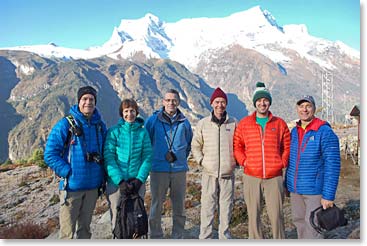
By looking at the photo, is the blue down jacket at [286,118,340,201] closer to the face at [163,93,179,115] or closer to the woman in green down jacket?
the face at [163,93,179,115]

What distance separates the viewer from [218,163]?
207 inches

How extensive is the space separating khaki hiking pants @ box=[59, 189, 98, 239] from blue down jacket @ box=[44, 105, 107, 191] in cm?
11

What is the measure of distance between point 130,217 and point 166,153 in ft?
3.77

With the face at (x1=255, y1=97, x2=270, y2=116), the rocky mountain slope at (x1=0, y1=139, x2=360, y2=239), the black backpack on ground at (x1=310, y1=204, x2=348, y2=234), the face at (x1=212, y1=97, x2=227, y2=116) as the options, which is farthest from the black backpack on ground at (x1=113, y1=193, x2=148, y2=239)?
the black backpack on ground at (x1=310, y1=204, x2=348, y2=234)

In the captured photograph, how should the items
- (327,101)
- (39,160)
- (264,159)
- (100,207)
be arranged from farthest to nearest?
(327,101), (39,160), (100,207), (264,159)

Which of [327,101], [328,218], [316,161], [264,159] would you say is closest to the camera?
[328,218]

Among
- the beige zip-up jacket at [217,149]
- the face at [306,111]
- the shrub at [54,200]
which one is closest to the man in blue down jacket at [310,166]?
the face at [306,111]

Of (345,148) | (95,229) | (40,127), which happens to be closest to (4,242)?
(95,229)

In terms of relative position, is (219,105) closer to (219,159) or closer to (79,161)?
(219,159)

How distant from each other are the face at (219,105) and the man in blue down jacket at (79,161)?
1706 millimetres

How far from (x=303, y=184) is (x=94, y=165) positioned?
110 inches

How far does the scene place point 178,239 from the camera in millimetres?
5402

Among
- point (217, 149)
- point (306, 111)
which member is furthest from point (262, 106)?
point (217, 149)

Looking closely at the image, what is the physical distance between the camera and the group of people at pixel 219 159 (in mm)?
4621
